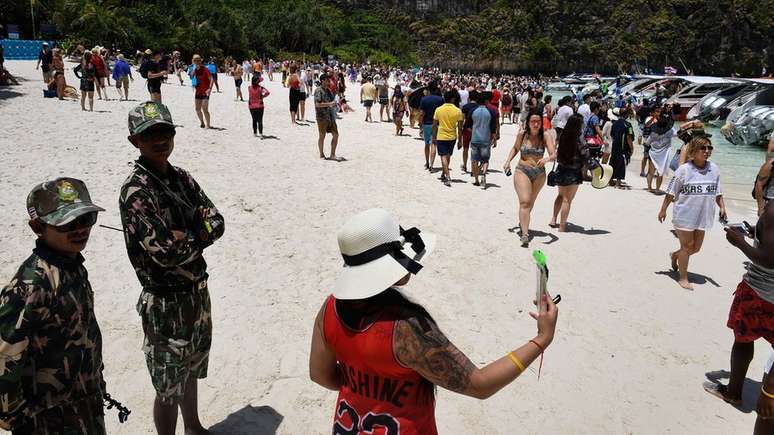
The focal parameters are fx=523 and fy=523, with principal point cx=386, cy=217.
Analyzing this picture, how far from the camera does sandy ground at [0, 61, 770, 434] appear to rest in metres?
3.86

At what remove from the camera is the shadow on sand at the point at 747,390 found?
158 inches

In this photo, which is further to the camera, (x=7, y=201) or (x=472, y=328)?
(x=7, y=201)

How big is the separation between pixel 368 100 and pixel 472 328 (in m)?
14.2

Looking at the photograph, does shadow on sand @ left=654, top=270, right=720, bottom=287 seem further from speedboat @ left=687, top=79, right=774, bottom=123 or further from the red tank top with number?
speedboat @ left=687, top=79, right=774, bottom=123

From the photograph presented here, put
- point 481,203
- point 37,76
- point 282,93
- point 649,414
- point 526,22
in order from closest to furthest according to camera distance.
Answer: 1. point 649,414
2. point 481,203
3. point 37,76
4. point 282,93
5. point 526,22

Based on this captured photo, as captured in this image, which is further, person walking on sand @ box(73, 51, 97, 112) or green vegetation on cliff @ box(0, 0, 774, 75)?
green vegetation on cliff @ box(0, 0, 774, 75)

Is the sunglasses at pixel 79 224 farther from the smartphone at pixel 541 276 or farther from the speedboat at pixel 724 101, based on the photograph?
the speedboat at pixel 724 101

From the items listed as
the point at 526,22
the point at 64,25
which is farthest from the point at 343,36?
the point at 64,25

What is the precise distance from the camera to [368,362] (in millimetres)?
1823

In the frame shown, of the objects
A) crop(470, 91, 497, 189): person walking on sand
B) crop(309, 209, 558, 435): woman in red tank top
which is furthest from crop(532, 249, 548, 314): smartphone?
crop(470, 91, 497, 189): person walking on sand

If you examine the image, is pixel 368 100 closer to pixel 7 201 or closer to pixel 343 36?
pixel 7 201

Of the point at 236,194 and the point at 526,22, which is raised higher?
the point at 526,22

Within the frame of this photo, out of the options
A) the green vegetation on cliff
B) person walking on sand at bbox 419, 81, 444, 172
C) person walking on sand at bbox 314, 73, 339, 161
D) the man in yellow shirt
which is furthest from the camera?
the green vegetation on cliff

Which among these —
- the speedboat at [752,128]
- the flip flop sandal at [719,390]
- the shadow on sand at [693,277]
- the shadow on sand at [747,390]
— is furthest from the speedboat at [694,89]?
the flip flop sandal at [719,390]
